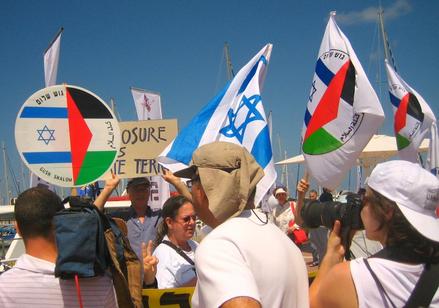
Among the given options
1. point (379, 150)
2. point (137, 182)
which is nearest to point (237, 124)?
point (137, 182)

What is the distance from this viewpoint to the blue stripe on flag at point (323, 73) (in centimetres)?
505

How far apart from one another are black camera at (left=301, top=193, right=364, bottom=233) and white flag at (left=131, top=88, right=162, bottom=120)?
21.4 ft

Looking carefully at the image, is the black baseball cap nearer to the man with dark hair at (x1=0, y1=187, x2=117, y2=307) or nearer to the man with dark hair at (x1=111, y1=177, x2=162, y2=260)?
the man with dark hair at (x1=111, y1=177, x2=162, y2=260)

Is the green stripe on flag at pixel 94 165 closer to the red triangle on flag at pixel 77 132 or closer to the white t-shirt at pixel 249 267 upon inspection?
the red triangle on flag at pixel 77 132

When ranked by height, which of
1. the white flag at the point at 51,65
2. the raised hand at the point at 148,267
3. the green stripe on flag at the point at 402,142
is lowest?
the raised hand at the point at 148,267

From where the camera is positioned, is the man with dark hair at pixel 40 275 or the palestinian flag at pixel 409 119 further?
the palestinian flag at pixel 409 119

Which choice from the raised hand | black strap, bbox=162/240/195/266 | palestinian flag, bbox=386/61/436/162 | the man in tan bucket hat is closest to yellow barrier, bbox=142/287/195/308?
the raised hand

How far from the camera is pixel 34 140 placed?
126 inches

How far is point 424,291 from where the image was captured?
1645 mm

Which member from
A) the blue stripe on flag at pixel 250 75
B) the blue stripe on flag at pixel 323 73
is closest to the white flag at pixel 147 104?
the blue stripe on flag at pixel 250 75

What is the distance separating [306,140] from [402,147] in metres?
2.18

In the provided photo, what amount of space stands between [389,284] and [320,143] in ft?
10.7

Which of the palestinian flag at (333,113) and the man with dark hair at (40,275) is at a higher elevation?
the palestinian flag at (333,113)

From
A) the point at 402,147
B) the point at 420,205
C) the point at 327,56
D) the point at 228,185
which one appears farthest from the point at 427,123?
the point at 228,185
